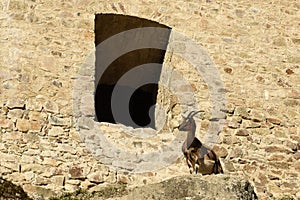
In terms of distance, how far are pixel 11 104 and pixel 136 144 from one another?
139cm

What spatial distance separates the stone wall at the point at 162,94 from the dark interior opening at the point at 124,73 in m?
0.23

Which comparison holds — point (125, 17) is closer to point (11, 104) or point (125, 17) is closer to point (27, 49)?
point (27, 49)

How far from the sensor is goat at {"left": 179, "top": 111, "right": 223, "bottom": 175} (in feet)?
18.7

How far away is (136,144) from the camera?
5801 mm

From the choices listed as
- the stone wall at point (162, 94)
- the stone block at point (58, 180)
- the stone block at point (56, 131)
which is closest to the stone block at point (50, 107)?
the stone wall at point (162, 94)

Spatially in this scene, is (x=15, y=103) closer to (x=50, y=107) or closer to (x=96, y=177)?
(x=50, y=107)

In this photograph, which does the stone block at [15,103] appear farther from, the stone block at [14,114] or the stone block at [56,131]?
the stone block at [56,131]

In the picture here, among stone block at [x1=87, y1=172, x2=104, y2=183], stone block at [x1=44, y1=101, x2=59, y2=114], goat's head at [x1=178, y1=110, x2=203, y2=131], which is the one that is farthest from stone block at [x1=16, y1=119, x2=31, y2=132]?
goat's head at [x1=178, y1=110, x2=203, y2=131]

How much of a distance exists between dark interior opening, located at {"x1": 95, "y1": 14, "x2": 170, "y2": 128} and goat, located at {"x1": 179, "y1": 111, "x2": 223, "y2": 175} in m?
0.69

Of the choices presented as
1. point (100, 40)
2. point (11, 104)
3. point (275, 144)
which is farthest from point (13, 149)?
point (275, 144)

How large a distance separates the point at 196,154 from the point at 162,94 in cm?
99

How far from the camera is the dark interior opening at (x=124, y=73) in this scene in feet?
19.7

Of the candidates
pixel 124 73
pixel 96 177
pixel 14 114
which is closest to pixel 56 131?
pixel 14 114

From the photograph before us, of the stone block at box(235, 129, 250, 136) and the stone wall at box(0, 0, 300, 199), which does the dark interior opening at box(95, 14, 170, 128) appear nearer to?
the stone wall at box(0, 0, 300, 199)
